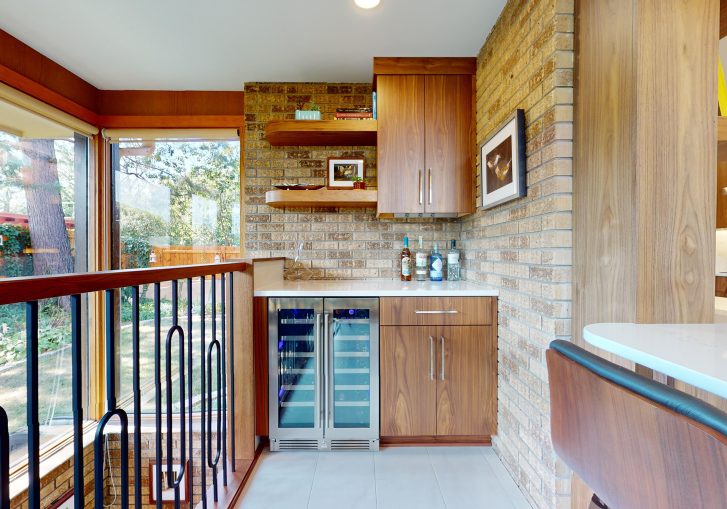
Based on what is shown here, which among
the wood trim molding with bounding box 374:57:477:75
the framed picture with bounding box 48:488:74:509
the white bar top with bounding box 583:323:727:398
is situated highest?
the wood trim molding with bounding box 374:57:477:75

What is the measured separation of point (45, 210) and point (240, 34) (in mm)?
1801

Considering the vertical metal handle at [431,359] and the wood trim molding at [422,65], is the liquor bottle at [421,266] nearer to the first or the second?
the vertical metal handle at [431,359]

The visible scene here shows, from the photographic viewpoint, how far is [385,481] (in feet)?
5.82

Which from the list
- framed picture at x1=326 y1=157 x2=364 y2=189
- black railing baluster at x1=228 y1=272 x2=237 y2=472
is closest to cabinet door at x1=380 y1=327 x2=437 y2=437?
black railing baluster at x1=228 y1=272 x2=237 y2=472

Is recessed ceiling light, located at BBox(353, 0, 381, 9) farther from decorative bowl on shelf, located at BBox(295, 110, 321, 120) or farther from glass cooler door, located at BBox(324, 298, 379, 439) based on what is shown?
glass cooler door, located at BBox(324, 298, 379, 439)

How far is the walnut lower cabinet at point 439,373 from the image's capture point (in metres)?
2.02

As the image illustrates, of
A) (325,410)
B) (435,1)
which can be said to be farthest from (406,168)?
(325,410)

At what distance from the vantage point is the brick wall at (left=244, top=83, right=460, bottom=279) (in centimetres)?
275

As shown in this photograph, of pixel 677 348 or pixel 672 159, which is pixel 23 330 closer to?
pixel 677 348

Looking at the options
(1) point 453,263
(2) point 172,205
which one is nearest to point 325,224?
(1) point 453,263

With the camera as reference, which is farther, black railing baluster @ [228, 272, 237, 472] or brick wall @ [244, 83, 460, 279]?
brick wall @ [244, 83, 460, 279]

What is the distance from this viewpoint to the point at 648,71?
3.62 feet

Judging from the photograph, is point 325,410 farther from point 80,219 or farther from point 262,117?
point 80,219

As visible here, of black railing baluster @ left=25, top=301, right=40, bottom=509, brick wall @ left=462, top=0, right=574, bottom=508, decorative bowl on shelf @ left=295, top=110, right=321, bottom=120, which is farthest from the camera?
decorative bowl on shelf @ left=295, top=110, right=321, bottom=120
